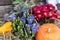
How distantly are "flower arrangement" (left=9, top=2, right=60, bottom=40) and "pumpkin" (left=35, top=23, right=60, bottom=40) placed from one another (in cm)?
4

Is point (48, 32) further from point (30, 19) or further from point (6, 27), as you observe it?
point (6, 27)

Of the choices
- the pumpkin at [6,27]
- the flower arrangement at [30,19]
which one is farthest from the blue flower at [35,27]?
the pumpkin at [6,27]

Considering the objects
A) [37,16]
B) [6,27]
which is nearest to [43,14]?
[37,16]

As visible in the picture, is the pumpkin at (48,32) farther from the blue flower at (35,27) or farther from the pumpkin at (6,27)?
the pumpkin at (6,27)

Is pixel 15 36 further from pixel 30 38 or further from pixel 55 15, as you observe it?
pixel 55 15

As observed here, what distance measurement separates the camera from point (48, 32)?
1.72m

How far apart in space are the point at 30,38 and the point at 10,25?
0.60ft

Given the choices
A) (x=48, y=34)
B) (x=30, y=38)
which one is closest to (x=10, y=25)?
(x=30, y=38)

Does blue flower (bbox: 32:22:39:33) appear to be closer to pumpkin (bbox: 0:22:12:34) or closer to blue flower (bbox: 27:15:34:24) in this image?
blue flower (bbox: 27:15:34:24)

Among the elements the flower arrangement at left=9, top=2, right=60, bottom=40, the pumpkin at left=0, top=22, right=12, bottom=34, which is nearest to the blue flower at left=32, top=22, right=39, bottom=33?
the flower arrangement at left=9, top=2, right=60, bottom=40

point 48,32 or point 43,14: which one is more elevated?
point 43,14

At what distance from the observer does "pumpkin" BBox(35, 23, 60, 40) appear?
1717 mm

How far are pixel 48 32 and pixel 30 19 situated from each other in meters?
0.16

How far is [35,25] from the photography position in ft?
5.64
